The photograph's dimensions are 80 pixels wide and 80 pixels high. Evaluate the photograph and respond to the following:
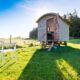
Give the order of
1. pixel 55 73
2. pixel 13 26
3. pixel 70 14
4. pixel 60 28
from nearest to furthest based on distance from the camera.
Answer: pixel 55 73 → pixel 60 28 → pixel 13 26 → pixel 70 14

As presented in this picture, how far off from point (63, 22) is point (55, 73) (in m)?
14.6

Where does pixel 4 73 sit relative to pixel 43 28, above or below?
below

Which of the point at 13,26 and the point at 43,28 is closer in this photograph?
the point at 43,28

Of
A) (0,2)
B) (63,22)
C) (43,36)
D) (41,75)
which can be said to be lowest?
(41,75)

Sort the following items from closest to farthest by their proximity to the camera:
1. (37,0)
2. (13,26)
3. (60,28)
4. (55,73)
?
(55,73) < (37,0) < (60,28) < (13,26)

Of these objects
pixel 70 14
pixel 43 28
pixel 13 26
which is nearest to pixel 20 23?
pixel 13 26

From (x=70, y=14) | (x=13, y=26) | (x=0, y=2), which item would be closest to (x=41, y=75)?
(x=0, y=2)

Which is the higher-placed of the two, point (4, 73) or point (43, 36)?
point (43, 36)

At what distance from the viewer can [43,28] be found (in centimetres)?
2219

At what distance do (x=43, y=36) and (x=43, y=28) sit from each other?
2.84ft

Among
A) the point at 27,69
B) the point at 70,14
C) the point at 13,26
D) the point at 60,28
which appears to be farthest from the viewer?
the point at 70,14

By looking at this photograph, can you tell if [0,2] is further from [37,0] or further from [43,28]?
[43,28]

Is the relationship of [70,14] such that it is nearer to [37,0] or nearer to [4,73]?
[37,0]

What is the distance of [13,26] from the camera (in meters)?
31.0
